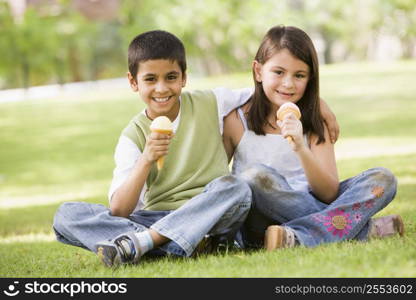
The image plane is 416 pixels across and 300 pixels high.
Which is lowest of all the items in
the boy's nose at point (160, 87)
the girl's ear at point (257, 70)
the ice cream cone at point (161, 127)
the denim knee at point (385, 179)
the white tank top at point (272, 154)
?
the denim knee at point (385, 179)

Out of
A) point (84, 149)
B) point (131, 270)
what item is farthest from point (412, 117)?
point (131, 270)

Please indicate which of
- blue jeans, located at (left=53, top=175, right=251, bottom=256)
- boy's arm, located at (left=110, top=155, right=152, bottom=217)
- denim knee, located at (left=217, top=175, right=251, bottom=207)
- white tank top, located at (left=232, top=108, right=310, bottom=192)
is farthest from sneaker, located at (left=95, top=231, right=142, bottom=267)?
white tank top, located at (left=232, top=108, right=310, bottom=192)

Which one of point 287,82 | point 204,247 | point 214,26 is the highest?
point 214,26

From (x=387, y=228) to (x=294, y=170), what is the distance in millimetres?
632

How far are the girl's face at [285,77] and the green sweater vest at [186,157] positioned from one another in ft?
1.25

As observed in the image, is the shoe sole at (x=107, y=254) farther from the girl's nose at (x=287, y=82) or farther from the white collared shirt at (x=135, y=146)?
the girl's nose at (x=287, y=82)

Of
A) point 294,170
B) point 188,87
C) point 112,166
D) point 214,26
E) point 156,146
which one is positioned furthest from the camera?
point 214,26

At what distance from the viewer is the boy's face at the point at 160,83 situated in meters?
3.97

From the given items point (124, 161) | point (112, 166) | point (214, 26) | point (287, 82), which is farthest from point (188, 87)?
point (124, 161)

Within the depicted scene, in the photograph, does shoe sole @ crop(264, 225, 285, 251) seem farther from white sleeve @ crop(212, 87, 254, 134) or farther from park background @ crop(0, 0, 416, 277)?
white sleeve @ crop(212, 87, 254, 134)

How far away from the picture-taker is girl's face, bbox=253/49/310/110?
405 cm

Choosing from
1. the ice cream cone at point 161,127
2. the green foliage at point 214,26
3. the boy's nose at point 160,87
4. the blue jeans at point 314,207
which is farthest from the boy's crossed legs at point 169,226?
the green foliage at point 214,26

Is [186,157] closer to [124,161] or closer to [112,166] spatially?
[124,161]

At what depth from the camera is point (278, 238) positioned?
3.66 metres
